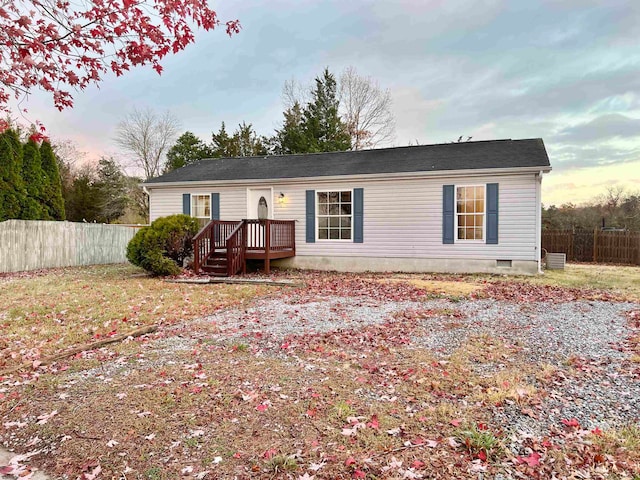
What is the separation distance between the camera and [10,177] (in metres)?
12.6

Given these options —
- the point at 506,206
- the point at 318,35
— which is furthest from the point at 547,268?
the point at 318,35

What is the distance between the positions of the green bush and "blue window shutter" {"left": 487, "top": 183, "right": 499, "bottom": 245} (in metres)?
8.04

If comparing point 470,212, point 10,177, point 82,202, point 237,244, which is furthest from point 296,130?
point 470,212

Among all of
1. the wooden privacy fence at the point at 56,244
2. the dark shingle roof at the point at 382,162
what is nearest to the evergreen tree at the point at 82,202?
the wooden privacy fence at the point at 56,244

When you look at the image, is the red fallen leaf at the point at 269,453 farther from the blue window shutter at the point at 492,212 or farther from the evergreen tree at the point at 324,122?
the evergreen tree at the point at 324,122

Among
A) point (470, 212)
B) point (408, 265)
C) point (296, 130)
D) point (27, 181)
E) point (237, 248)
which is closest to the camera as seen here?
point (237, 248)

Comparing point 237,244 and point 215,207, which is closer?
point 237,244

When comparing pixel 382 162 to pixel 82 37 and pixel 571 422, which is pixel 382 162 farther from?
pixel 571 422

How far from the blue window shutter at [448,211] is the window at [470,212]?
14 centimetres

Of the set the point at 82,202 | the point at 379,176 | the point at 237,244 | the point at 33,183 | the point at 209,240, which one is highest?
the point at 82,202

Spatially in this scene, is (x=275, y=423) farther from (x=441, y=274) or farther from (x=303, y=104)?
(x=303, y=104)

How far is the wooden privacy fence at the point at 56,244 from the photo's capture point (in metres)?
11.0

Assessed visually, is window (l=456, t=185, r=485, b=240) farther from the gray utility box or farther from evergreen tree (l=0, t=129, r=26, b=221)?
evergreen tree (l=0, t=129, r=26, b=221)

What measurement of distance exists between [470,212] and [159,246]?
8147mm
